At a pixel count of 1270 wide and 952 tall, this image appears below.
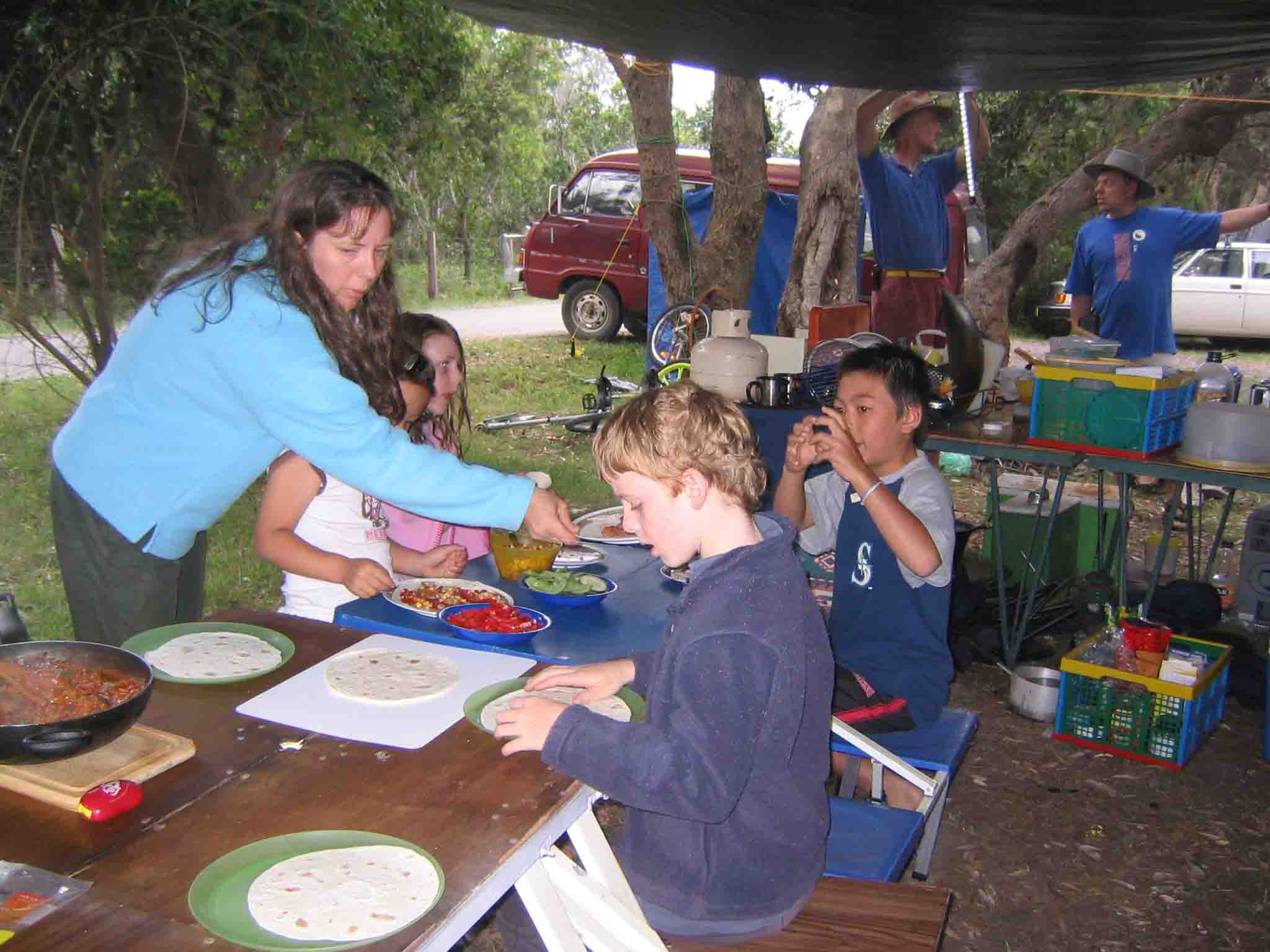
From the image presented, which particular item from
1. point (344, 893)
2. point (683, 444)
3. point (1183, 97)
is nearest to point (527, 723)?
point (344, 893)

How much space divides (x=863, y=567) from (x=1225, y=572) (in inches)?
145

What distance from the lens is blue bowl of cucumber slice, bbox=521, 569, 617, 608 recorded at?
2529 mm

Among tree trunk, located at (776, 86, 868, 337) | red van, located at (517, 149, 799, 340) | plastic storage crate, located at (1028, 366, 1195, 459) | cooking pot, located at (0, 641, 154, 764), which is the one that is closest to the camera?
cooking pot, located at (0, 641, 154, 764)

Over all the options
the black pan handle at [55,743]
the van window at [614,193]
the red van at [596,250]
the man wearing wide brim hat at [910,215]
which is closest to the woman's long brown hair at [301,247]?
the black pan handle at [55,743]

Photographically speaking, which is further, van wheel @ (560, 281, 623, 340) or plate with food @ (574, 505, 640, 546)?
van wheel @ (560, 281, 623, 340)

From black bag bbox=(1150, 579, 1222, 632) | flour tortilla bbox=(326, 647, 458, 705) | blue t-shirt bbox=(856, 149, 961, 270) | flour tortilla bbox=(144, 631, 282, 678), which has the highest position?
blue t-shirt bbox=(856, 149, 961, 270)

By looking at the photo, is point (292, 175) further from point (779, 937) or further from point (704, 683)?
point (779, 937)

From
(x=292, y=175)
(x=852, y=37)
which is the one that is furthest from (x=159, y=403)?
(x=852, y=37)

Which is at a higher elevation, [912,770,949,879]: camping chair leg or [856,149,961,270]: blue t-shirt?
[856,149,961,270]: blue t-shirt

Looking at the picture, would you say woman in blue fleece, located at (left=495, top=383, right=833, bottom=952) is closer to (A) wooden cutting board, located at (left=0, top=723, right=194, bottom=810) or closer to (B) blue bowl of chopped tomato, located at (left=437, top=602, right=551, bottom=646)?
(B) blue bowl of chopped tomato, located at (left=437, top=602, right=551, bottom=646)

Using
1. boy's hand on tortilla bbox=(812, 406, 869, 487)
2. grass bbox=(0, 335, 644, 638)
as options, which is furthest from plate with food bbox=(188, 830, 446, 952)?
grass bbox=(0, 335, 644, 638)

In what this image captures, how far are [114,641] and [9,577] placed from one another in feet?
10.4

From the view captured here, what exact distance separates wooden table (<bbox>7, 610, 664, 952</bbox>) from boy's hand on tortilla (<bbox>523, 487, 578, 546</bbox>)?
0.54m

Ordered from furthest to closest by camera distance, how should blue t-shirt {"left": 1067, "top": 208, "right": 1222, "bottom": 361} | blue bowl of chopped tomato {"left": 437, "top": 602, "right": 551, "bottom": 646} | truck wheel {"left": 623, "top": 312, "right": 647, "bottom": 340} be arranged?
truck wheel {"left": 623, "top": 312, "right": 647, "bottom": 340}
blue t-shirt {"left": 1067, "top": 208, "right": 1222, "bottom": 361}
blue bowl of chopped tomato {"left": 437, "top": 602, "right": 551, "bottom": 646}
